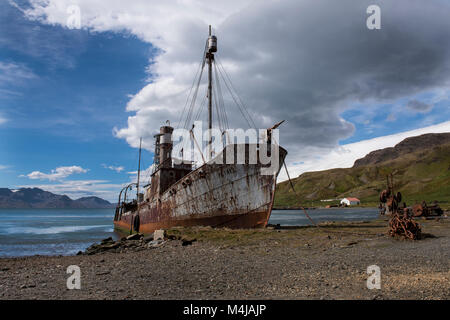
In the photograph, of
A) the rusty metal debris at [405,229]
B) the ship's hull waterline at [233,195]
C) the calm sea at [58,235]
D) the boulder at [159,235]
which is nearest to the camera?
the rusty metal debris at [405,229]

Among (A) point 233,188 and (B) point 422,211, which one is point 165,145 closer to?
(A) point 233,188

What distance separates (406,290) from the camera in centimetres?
600

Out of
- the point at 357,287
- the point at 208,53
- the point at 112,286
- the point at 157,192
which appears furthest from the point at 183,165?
the point at 357,287

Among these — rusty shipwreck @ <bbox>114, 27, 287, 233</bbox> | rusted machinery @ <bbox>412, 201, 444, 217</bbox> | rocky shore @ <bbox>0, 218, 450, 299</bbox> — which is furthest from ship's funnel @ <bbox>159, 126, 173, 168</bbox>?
rusted machinery @ <bbox>412, 201, 444, 217</bbox>

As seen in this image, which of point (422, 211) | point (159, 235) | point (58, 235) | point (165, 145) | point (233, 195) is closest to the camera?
point (159, 235)

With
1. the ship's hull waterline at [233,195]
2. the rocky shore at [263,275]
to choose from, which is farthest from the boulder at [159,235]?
the ship's hull waterline at [233,195]

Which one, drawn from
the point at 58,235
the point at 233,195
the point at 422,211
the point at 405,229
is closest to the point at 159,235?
the point at 233,195

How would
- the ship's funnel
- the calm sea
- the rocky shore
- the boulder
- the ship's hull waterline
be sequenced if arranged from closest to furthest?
the rocky shore → the boulder → the ship's hull waterline → the calm sea → the ship's funnel

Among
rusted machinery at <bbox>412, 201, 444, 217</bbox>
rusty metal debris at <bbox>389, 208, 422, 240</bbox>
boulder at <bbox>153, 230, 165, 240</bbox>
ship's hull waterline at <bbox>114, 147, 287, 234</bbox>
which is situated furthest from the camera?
rusted machinery at <bbox>412, 201, 444, 217</bbox>

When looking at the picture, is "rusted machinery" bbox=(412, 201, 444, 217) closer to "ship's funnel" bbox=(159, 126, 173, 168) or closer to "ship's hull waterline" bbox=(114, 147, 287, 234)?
"ship's hull waterline" bbox=(114, 147, 287, 234)

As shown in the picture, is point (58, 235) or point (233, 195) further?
point (58, 235)

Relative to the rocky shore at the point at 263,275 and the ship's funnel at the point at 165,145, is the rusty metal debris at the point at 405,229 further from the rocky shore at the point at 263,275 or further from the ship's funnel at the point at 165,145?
the ship's funnel at the point at 165,145

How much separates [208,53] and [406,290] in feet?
91.6
